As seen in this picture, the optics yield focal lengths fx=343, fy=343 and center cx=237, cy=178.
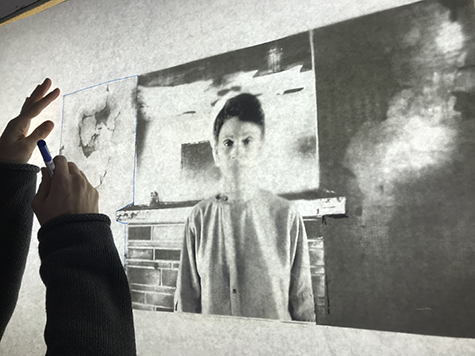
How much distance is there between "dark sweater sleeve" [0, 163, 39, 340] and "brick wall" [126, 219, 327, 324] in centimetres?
79

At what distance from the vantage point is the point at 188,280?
61.7 inches

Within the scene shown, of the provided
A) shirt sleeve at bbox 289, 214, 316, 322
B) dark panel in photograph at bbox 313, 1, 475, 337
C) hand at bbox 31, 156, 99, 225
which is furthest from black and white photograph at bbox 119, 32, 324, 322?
hand at bbox 31, 156, 99, 225

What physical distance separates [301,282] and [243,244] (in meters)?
0.28

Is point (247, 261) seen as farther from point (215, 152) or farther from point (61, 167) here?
point (61, 167)

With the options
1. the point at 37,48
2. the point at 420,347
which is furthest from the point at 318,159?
the point at 37,48

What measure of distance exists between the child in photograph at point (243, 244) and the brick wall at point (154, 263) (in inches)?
2.1

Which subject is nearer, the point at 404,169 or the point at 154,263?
the point at 404,169

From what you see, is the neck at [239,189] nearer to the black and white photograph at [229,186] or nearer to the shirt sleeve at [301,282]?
the black and white photograph at [229,186]

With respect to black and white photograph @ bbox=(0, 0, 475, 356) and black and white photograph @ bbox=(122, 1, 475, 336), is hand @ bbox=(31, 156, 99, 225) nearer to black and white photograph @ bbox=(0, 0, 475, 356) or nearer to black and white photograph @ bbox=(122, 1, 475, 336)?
black and white photograph @ bbox=(0, 0, 475, 356)

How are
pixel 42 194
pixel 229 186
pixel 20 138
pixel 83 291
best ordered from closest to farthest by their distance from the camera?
1. pixel 83 291
2. pixel 42 194
3. pixel 20 138
4. pixel 229 186

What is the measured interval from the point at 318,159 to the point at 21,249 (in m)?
1.04

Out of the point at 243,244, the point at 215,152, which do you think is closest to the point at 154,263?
the point at 243,244

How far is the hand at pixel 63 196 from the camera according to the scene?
0.69m

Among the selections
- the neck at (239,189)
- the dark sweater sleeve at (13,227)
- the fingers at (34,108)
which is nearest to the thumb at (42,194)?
the dark sweater sleeve at (13,227)
